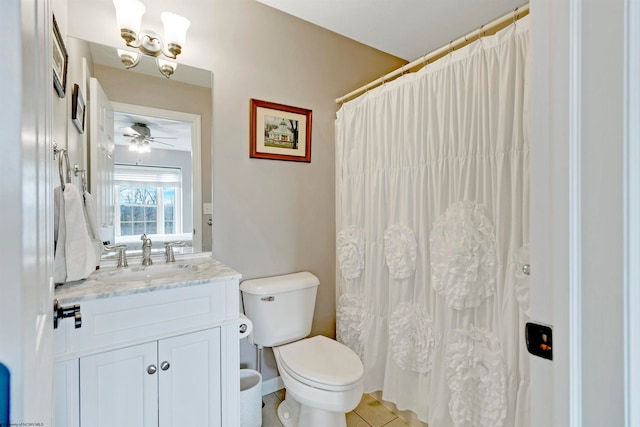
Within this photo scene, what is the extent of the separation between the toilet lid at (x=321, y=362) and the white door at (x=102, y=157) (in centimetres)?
110

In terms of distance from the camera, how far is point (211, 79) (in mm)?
1697

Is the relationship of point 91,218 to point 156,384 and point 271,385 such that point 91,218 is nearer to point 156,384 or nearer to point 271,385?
point 156,384

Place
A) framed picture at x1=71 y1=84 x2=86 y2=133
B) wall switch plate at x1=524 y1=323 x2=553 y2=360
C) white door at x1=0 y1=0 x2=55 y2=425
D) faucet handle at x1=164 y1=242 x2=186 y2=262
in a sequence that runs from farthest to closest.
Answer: faucet handle at x1=164 y1=242 x2=186 y2=262 → framed picture at x1=71 y1=84 x2=86 y2=133 → wall switch plate at x1=524 y1=323 x2=553 y2=360 → white door at x1=0 y1=0 x2=55 y2=425

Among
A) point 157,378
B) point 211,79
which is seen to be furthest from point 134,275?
point 211,79

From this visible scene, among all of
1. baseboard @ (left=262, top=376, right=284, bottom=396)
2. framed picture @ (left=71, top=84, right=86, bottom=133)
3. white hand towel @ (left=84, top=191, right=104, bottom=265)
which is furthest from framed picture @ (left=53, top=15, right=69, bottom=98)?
baseboard @ (left=262, top=376, right=284, bottom=396)

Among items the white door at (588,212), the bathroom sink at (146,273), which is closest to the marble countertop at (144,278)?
the bathroom sink at (146,273)

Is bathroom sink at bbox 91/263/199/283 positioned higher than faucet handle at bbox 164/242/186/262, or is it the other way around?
faucet handle at bbox 164/242/186/262

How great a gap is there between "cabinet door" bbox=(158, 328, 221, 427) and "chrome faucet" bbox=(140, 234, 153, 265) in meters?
0.51

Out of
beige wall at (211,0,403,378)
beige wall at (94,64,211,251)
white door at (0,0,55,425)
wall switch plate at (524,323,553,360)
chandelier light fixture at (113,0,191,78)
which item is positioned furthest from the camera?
beige wall at (211,0,403,378)

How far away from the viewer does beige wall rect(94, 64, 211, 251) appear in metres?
1.51

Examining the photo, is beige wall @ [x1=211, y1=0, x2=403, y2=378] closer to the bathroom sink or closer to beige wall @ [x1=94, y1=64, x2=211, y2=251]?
beige wall @ [x1=94, y1=64, x2=211, y2=251]

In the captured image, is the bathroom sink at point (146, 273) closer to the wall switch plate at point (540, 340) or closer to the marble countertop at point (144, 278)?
the marble countertop at point (144, 278)

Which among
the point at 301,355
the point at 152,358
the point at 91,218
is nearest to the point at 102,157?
the point at 91,218
